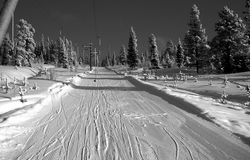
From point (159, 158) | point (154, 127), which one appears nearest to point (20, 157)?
point (159, 158)

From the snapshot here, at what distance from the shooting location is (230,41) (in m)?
25.5

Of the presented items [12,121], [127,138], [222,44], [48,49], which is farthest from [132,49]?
[48,49]

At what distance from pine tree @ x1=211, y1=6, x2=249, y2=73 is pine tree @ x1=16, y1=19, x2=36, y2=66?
3942 centimetres

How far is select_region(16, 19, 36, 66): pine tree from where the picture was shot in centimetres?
Result: 3588

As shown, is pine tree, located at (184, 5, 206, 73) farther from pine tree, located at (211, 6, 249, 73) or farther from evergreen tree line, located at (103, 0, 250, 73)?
pine tree, located at (211, 6, 249, 73)

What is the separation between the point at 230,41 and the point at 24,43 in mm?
41408

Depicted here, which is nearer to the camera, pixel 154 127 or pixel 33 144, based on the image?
pixel 33 144

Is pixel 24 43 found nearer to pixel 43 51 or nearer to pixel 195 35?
pixel 195 35

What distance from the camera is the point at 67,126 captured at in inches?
190

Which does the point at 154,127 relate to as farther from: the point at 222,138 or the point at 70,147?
the point at 70,147

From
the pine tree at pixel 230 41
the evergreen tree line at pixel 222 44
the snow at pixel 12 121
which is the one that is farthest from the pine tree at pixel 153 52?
the snow at pixel 12 121

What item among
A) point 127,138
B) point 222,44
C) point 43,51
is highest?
point 43,51

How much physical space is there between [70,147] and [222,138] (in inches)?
143

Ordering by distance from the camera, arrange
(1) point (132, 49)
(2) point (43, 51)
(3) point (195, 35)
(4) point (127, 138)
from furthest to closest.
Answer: (2) point (43, 51), (1) point (132, 49), (3) point (195, 35), (4) point (127, 138)
